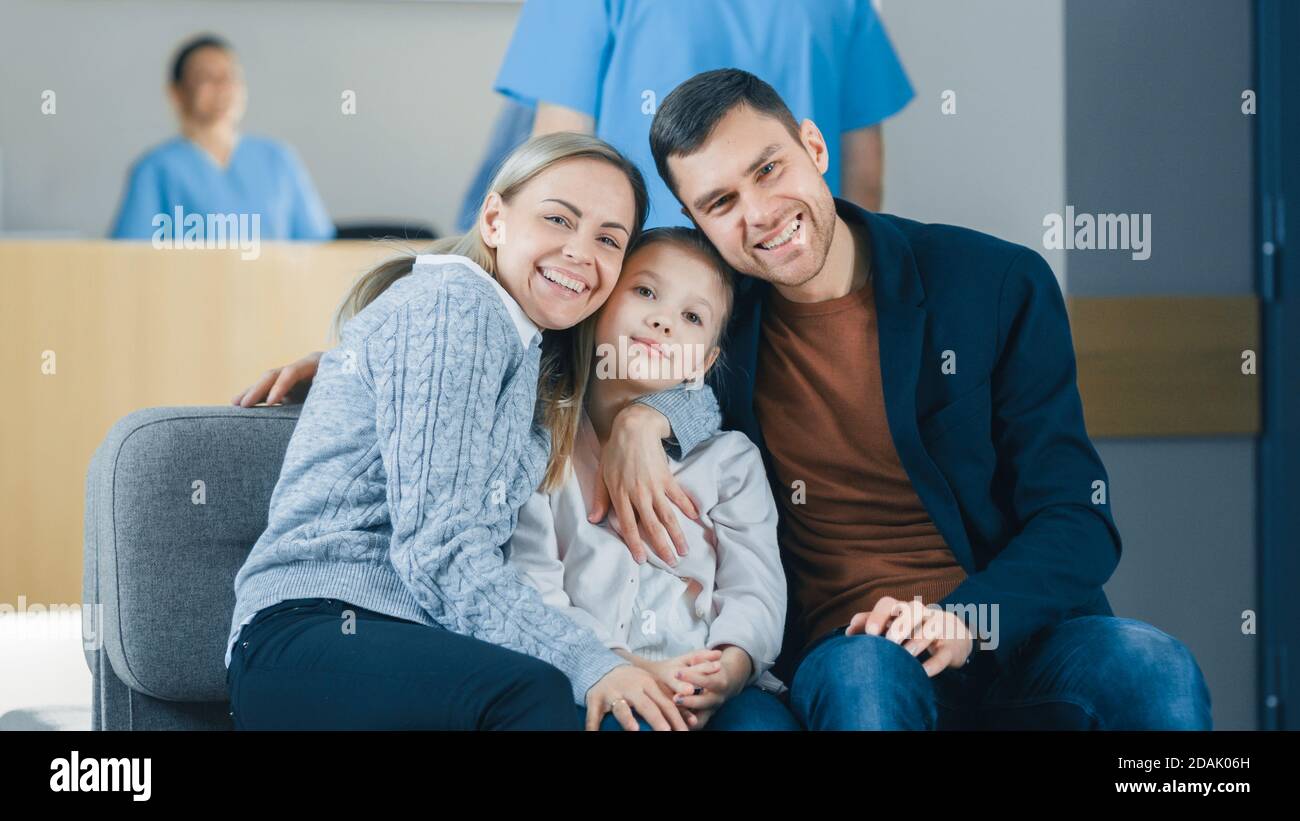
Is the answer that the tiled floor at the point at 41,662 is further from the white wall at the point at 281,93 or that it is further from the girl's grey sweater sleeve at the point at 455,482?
the girl's grey sweater sleeve at the point at 455,482

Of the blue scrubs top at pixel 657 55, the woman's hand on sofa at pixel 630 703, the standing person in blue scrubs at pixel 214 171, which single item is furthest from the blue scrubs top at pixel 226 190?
the woman's hand on sofa at pixel 630 703

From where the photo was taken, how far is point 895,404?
120 centimetres

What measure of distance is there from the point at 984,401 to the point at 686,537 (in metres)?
0.34

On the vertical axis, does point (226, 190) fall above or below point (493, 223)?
above

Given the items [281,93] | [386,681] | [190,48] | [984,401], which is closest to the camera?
[386,681]

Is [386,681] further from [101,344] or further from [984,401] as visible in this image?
[101,344]

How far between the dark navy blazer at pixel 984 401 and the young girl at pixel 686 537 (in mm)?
74

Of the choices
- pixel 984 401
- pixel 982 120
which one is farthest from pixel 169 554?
pixel 982 120

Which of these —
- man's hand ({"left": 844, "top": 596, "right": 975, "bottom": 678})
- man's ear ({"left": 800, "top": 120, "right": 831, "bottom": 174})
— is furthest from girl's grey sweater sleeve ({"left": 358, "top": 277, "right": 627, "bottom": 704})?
man's ear ({"left": 800, "top": 120, "right": 831, "bottom": 174})

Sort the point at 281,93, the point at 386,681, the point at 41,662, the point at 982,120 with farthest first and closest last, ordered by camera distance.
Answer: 1. the point at 281,93
2. the point at 41,662
3. the point at 982,120
4. the point at 386,681

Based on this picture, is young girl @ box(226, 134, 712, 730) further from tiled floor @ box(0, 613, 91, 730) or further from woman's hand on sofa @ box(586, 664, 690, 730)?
tiled floor @ box(0, 613, 91, 730)

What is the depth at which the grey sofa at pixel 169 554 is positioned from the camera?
1.17 meters
